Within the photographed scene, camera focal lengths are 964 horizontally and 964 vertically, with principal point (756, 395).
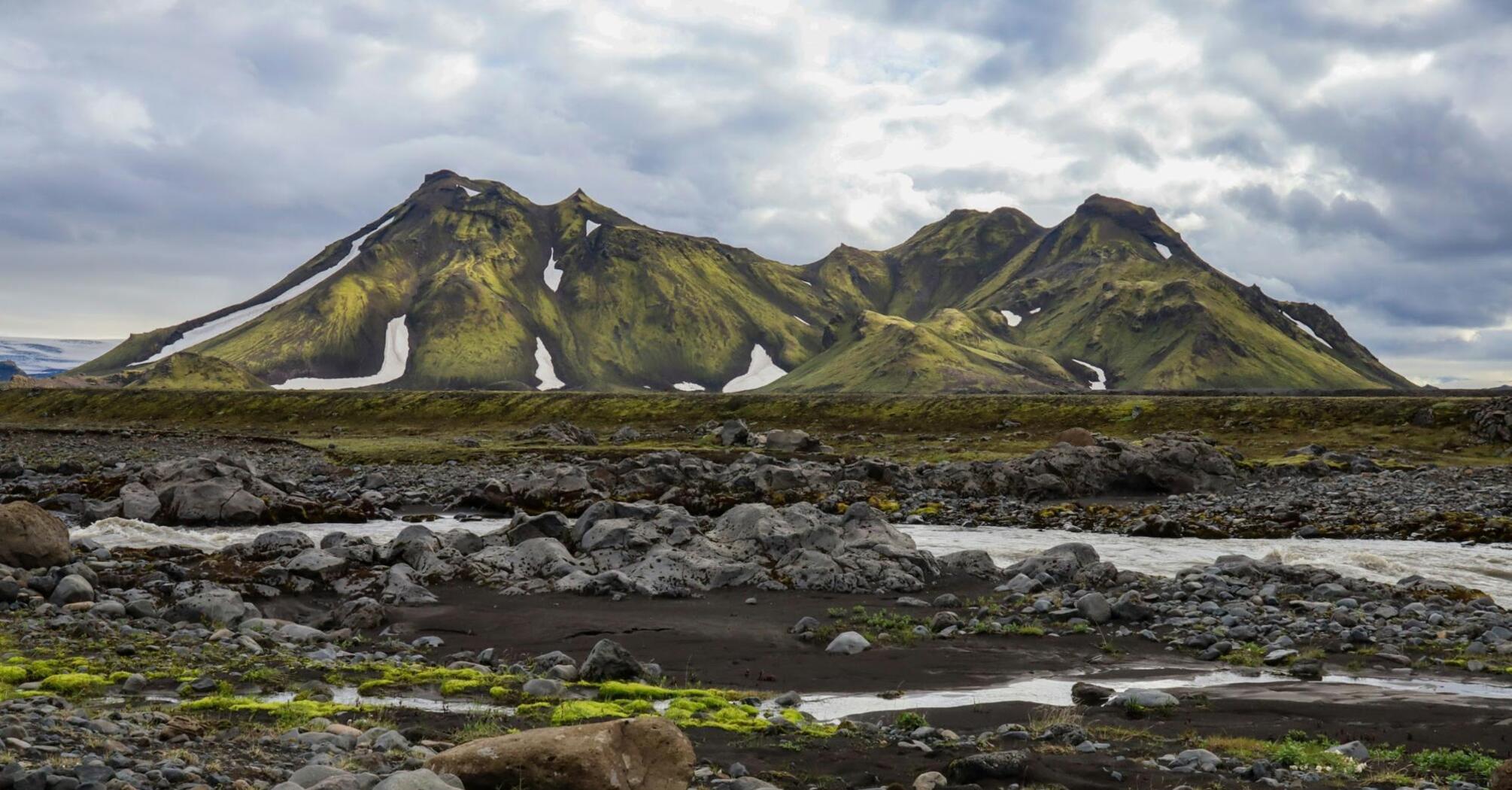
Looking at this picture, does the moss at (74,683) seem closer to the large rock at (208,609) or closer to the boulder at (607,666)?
the large rock at (208,609)

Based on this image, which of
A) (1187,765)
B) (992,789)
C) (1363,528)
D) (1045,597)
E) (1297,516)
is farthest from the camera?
(1297,516)

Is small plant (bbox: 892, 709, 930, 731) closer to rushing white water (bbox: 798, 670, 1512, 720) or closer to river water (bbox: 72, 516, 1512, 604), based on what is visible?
rushing white water (bbox: 798, 670, 1512, 720)

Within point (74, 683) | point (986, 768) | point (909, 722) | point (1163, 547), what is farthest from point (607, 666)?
point (1163, 547)

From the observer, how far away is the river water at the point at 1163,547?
36.8 meters

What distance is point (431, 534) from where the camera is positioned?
3506cm

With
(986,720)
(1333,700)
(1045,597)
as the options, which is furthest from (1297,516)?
(986,720)

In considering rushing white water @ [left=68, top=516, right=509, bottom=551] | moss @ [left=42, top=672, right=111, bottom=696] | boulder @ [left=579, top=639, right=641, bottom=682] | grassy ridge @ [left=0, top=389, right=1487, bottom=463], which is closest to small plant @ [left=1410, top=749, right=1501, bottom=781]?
boulder @ [left=579, top=639, right=641, bottom=682]

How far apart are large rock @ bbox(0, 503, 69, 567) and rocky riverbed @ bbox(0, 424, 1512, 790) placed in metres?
0.09

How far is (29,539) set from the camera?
2769 cm

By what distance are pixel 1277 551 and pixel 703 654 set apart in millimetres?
26206

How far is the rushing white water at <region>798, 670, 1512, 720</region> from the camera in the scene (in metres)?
18.3

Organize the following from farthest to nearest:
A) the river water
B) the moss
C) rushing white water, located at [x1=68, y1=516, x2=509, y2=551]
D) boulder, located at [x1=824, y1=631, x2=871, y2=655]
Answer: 1. rushing white water, located at [x1=68, y1=516, x2=509, y2=551]
2. the river water
3. boulder, located at [x1=824, y1=631, x2=871, y2=655]
4. the moss

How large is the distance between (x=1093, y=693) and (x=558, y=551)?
2043 centimetres

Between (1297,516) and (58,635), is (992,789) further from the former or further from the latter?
(1297,516)
